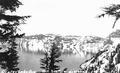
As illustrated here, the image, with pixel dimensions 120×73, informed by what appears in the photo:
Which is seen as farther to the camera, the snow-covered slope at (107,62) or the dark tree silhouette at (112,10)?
the snow-covered slope at (107,62)

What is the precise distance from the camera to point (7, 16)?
7.97 meters

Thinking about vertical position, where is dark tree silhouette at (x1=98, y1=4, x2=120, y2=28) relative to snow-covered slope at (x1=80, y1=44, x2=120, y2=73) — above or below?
above

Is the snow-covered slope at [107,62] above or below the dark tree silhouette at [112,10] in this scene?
below

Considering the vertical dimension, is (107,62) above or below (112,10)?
below

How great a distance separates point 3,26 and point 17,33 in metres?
0.59

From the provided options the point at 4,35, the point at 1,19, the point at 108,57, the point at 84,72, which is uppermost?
the point at 1,19

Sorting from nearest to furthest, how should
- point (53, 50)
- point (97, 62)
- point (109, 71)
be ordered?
point (109, 71) < point (97, 62) < point (53, 50)

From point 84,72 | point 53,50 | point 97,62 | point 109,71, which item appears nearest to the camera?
point 109,71

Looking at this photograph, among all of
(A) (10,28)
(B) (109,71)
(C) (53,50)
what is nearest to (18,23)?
(A) (10,28)

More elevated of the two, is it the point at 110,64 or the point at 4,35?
the point at 4,35

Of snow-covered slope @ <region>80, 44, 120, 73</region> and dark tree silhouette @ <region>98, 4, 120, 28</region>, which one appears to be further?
snow-covered slope @ <region>80, 44, 120, 73</region>

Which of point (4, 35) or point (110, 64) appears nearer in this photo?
point (4, 35)

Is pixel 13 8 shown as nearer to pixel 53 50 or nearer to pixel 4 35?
pixel 4 35

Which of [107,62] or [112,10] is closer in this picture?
[112,10]
